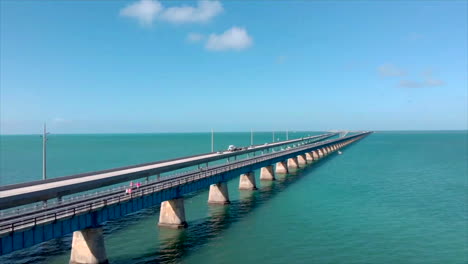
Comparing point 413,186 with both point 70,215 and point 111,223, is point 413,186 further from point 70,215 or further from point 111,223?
point 70,215

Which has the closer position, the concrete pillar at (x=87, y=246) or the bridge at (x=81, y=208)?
the bridge at (x=81, y=208)

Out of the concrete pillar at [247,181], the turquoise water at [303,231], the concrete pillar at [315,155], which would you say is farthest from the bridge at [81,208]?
the concrete pillar at [315,155]

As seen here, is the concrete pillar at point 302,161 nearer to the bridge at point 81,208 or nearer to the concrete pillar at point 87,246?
the bridge at point 81,208

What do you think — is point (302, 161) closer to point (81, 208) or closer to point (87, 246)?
point (87, 246)

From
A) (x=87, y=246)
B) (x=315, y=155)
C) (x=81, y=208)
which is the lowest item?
(x=315, y=155)

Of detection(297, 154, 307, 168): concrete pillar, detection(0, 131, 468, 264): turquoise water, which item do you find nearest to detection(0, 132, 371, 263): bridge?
detection(0, 131, 468, 264): turquoise water

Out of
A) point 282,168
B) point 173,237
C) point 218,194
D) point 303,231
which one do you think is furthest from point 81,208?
point 282,168

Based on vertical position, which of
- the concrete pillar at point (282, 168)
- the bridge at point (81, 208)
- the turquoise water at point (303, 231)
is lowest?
the turquoise water at point (303, 231)
